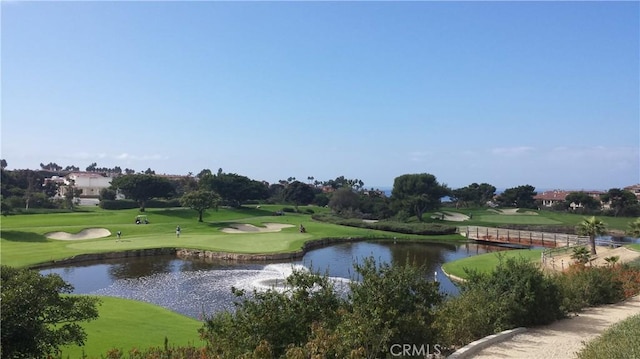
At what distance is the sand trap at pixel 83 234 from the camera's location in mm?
45688

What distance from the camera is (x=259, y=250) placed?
38938 mm

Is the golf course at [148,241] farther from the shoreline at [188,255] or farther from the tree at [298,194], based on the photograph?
the tree at [298,194]

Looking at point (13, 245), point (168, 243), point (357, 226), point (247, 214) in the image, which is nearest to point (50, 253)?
point (13, 245)

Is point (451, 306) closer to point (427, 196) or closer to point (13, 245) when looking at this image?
point (13, 245)

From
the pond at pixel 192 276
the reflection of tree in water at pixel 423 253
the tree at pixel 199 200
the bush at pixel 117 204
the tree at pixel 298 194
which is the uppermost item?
the tree at pixel 298 194

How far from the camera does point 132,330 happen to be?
15.9m

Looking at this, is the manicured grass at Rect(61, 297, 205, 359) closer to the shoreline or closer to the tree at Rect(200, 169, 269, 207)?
the shoreline

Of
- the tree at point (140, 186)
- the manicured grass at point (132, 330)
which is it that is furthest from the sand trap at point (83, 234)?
the manicured grass at point (132, 330)

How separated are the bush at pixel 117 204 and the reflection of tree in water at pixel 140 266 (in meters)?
48.1

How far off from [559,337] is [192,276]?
23.0 metres

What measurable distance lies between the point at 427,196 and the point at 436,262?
40848 millimetres

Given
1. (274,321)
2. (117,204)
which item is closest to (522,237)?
(274,321)

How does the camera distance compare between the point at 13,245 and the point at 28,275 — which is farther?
the point at 13,245

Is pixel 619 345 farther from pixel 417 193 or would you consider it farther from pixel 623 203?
pixel 623 203
